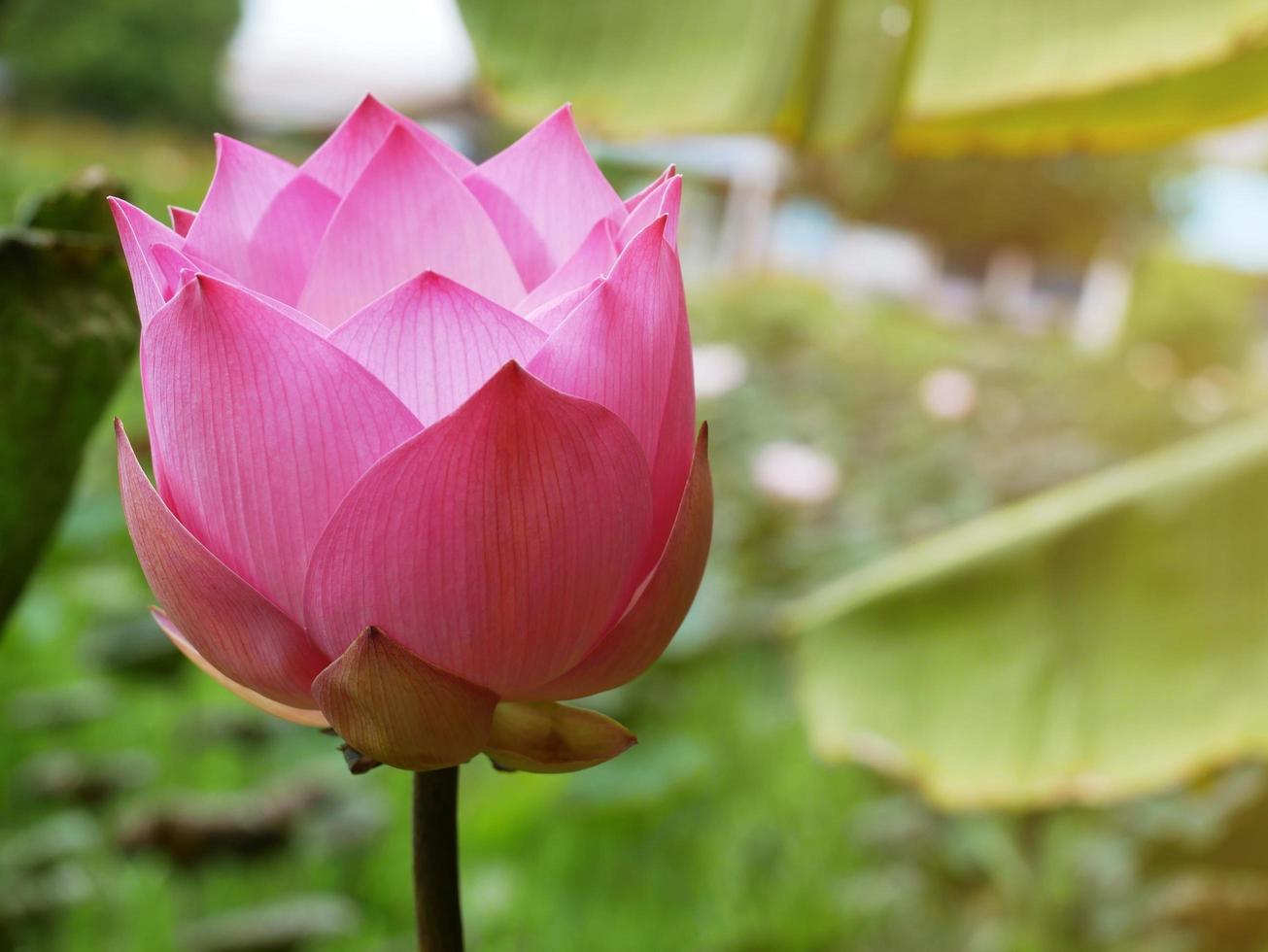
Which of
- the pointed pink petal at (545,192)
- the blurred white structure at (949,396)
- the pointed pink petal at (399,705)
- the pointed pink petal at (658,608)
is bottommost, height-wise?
the pointed pink petal at (399,705)

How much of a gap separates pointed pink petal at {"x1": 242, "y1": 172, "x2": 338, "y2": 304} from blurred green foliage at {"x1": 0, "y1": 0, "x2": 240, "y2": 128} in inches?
279

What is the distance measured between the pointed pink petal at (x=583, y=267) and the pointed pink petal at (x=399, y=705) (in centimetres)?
6

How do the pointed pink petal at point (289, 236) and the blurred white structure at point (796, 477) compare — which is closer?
the pointed pink petal at point (289, 236)

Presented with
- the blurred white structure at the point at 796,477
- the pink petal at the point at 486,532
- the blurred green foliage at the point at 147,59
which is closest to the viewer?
the pink petal at the point at 486,532

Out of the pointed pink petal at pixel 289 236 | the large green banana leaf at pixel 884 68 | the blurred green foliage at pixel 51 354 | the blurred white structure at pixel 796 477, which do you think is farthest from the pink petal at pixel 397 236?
the blurred white structure at pixel 796 477

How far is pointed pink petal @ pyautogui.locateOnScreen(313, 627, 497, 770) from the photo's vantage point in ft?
0.43

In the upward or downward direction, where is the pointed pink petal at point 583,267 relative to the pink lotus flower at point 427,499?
upward

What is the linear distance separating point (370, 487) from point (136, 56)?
7.55m

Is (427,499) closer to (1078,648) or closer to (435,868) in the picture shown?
(435,868)

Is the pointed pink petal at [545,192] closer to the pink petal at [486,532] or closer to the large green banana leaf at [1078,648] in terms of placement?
the pink petal at [486,532]

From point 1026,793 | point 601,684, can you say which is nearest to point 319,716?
point 601,684

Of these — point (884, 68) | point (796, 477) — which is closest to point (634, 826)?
point (796, 477)

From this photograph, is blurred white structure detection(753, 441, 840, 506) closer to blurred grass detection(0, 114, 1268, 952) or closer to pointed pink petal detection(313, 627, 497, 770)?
blurred grass detection(0, 114, 1268, 952)

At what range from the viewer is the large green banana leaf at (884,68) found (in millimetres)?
553
